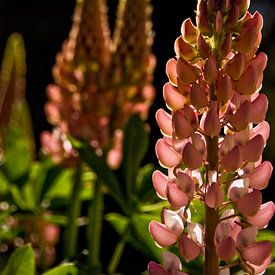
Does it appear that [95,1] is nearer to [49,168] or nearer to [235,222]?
[49,168]

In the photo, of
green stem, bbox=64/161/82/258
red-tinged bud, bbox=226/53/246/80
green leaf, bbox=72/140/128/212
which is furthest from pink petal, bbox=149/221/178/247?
green stem, bbox=64/161/82/258

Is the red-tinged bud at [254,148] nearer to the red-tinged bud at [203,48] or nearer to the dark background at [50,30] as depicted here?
the red-tinged bud at [203,48]

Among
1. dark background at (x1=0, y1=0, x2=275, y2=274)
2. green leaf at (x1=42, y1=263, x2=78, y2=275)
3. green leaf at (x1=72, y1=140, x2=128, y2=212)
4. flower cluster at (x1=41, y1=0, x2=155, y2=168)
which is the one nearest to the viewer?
green leaf at (x1=42, y1=263, x2=78, y2=275)

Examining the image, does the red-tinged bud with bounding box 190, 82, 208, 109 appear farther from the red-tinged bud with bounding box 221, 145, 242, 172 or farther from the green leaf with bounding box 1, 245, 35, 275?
the green leaf with bounding box 1, 245, 35, 275

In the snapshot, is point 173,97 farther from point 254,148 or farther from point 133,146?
point 133,146

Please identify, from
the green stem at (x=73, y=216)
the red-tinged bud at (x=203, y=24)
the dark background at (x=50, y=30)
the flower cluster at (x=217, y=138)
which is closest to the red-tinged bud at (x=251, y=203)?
the flower cluster at (x=217, y=138)
